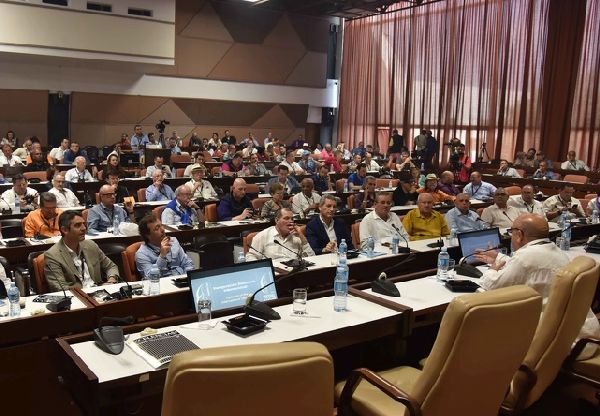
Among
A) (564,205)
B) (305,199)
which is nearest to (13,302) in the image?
(305,199)

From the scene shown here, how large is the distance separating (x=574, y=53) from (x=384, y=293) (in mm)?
13295

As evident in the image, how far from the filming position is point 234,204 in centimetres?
736

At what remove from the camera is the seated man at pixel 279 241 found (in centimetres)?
500

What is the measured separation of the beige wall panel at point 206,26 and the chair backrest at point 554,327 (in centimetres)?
1662

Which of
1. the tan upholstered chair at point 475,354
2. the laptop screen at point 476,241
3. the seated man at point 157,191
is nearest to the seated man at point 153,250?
the laptop screen at point 476,241

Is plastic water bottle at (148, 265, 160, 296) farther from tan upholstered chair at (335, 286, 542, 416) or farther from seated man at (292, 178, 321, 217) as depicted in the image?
seated man at (292, 178, 321, 217)

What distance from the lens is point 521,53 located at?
15.4 m

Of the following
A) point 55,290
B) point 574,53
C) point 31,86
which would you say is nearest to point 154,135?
point 31,86

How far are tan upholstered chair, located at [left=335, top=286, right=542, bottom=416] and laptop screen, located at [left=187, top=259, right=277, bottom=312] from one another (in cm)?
129

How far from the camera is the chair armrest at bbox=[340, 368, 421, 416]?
7.30 feet

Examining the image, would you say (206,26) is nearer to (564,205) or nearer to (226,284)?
(564,205)

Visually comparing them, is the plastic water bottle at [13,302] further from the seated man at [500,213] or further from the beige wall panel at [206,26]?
the beige wall panel at [206,26]

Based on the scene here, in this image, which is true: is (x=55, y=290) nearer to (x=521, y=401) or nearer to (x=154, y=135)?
(x=521, y=401)

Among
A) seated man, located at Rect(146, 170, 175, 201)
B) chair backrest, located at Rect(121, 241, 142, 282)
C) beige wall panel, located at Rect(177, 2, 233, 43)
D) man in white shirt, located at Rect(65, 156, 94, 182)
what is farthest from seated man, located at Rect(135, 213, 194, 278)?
beige wall panel, located at Rect(177, 2, 233, 43)
